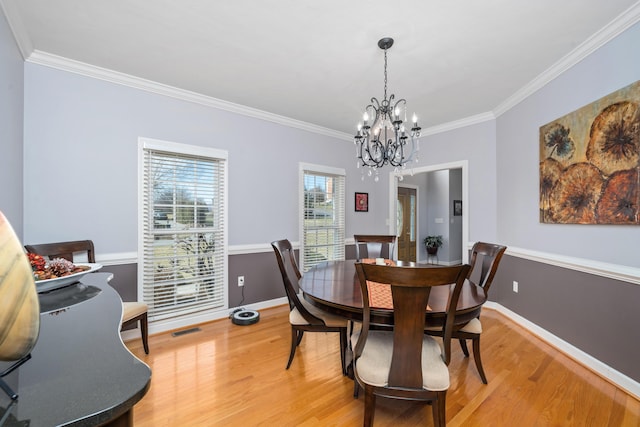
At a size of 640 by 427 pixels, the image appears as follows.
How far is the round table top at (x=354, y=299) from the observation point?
1.52 m

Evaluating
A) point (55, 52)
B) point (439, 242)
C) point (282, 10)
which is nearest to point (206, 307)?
point (55, 52)

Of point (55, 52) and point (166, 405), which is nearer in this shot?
point (166, 405)

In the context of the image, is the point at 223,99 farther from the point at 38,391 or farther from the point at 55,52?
the point at 38,391

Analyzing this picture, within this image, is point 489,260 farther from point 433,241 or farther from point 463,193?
→ point 433,241

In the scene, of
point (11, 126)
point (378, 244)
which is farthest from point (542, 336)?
point (11, 126)

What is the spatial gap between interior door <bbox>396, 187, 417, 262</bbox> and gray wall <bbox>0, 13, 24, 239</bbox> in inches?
237

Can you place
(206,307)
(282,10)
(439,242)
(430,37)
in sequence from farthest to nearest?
(439,242) < (206,307) < (430,37) < (282,10)

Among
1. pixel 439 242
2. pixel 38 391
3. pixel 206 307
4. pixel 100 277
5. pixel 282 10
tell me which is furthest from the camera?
pixel 439 242

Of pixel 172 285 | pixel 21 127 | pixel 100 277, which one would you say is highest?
pixel 21 127

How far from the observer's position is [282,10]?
1.87m

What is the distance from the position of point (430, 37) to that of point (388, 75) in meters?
0.58

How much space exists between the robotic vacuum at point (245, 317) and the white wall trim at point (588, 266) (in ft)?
10.00

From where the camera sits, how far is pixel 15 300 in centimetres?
47

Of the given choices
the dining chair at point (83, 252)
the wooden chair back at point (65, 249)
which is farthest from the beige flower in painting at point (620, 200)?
the wooden chair back at point (65, 249)
